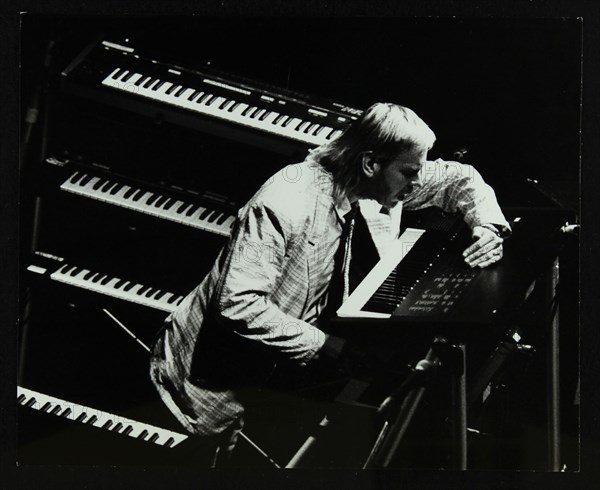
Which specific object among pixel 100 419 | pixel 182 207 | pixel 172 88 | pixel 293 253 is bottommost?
pixel 100 419

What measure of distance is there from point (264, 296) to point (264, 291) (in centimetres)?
2

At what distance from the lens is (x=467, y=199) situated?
2346mm

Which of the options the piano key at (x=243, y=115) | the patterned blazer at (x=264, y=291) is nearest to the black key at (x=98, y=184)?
the piano key at (x=243, y=115)

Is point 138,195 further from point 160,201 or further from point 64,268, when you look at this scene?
point 64,268

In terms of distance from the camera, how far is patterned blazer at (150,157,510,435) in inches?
89.7

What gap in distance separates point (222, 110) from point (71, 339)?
0.80 metres

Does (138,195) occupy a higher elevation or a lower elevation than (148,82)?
lower

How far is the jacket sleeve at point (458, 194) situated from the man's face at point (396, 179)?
0.02 meters

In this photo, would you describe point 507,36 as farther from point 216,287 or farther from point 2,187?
point 2,187

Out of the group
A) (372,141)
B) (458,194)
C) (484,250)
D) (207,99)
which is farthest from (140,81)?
(484,250)

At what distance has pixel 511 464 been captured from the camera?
234 centimetres

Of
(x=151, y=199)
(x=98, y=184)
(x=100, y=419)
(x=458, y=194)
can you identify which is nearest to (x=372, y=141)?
(x=458, y=194)

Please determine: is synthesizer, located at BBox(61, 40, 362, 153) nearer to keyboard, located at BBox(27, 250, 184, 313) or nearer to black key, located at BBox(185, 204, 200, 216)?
black key, located at BBox(185, 204, 200, 216)

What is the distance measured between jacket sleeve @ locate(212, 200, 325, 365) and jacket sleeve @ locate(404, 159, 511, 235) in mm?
404
